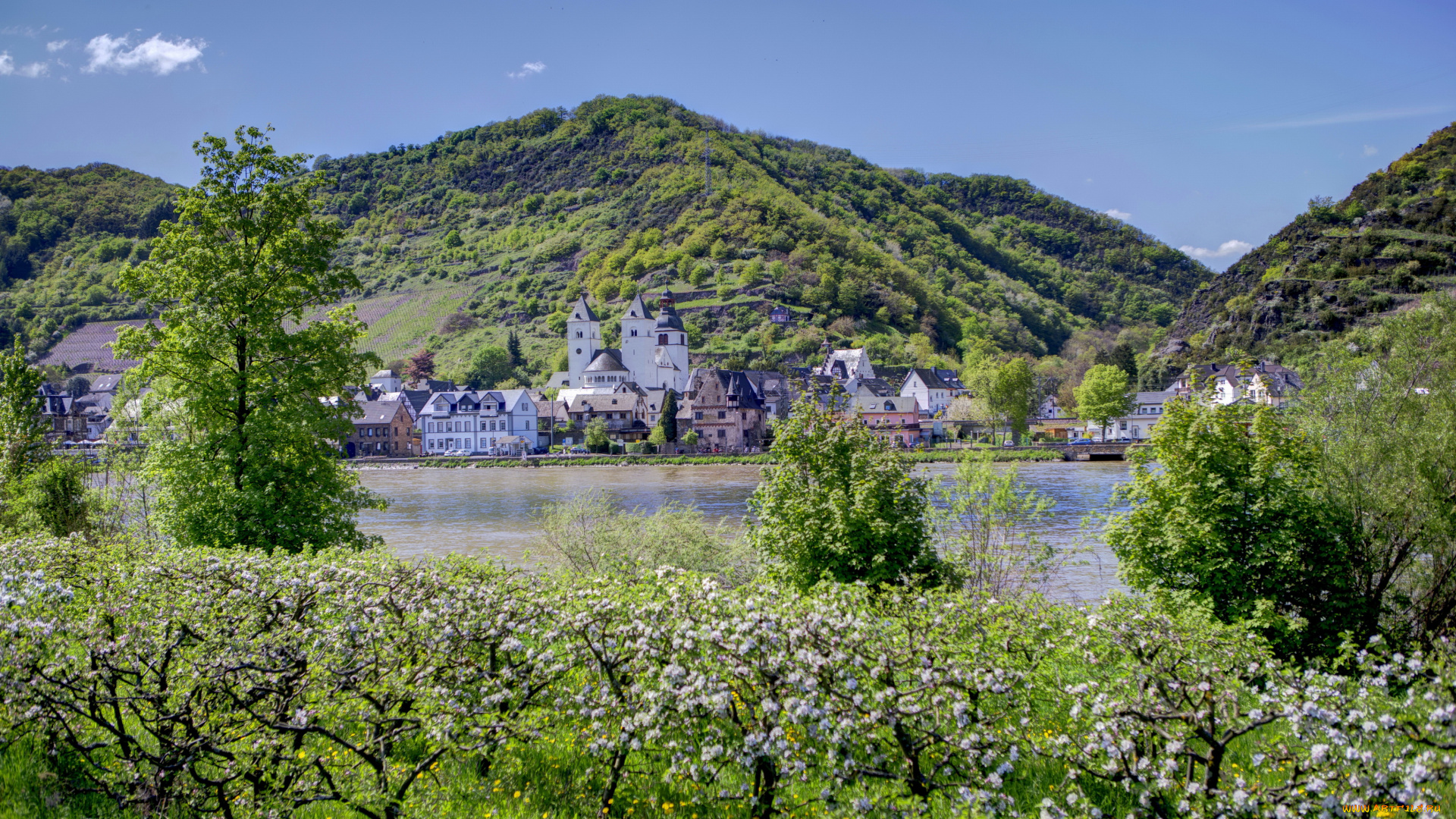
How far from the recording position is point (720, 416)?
95.4m

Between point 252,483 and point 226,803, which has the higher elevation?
point 252,483

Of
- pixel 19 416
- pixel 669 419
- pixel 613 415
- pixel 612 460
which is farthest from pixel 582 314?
pixel 19 416

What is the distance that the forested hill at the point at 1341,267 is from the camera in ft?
341

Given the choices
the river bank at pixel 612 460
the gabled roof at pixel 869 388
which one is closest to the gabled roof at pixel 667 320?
the gabled roof at pixel 869 388

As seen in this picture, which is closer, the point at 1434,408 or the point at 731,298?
the point at 1434,408

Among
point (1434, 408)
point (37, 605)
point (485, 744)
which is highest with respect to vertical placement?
point (1434, 408)

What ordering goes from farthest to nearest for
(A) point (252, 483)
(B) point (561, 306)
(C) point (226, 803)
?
(B) point (561, 306)
(A) point (252, 483)
(C) point (226, 803)

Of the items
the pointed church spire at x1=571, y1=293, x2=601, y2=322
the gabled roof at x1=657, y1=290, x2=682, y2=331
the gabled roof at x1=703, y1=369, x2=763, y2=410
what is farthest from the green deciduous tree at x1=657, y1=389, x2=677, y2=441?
the pointed church spire at x1=571, y1=293, x2=601, y2=322

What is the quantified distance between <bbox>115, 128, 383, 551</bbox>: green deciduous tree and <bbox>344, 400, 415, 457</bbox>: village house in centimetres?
9018

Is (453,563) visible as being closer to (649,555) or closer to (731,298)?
(649,555)

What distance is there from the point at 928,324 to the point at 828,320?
92.4ft

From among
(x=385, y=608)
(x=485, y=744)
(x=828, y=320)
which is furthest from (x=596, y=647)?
(x=828, y=320)

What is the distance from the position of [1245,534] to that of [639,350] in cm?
12058

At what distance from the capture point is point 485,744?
5379 mm
